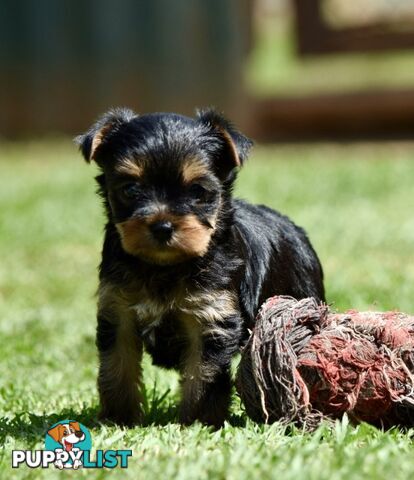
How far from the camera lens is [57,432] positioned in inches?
170

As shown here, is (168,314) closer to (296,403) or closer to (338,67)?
(296,403)

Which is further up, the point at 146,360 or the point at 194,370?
the point at 194,370

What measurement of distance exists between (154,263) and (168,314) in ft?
0.77

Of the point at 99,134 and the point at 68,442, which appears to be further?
the point at 99,134

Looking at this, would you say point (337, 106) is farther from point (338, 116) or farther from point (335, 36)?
point (335, 36)

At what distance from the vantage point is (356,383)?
4.45 metres

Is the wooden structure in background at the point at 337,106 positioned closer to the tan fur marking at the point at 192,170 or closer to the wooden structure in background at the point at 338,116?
the wooden structure in background at the point at 338,116

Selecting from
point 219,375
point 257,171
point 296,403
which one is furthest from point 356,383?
point 257,171

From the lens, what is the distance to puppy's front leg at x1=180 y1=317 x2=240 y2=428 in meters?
4.56

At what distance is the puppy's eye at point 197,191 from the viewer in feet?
15.0

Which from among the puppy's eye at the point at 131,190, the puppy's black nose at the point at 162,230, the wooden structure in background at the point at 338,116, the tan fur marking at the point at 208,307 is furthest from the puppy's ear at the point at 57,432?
the wooden structure in background at the point at 338,116

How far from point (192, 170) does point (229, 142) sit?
34cm

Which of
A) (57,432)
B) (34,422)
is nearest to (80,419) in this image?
(34,422)

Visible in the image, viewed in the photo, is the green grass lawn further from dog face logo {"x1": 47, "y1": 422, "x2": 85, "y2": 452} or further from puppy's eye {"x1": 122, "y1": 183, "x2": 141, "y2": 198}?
puppy's eye {"x1": 122, "y1": 183, "x2": 141, "y2": 198}
